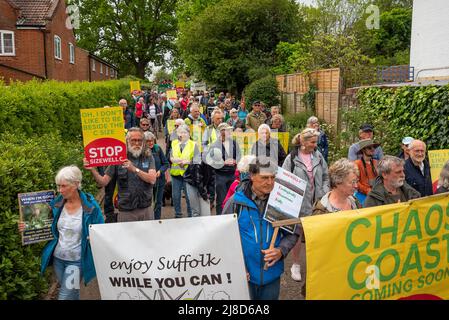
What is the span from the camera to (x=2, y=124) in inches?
319

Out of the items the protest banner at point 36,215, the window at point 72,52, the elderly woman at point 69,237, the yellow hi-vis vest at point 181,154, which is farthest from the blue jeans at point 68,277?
the window at point 72,52

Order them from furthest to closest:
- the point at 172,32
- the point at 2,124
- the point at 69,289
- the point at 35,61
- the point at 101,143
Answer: the point at 172,32, the point at 35,61, the point at 2,124, the point at 101,143, the point at 69,289

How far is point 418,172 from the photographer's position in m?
6.25

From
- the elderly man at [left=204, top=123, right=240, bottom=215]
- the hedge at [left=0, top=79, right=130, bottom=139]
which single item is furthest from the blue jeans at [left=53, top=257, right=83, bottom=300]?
the hedge at [left=0, top=79, right=130, bottom=139]

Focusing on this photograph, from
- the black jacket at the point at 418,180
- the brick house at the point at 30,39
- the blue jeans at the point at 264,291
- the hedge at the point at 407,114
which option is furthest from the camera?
the brick house at the point at 30,39

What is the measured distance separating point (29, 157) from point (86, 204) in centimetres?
184

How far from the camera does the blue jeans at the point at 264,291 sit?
408 cm

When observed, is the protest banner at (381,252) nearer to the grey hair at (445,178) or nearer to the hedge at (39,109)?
A: the grey hair at (445,178)

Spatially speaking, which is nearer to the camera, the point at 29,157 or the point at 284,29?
the point at 29,157

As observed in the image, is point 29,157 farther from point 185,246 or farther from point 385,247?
point 385,247

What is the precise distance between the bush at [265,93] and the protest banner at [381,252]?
832 inches

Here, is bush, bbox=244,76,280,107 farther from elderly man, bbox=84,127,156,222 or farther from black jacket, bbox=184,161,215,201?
elderly man, bbox=84,127,156,222

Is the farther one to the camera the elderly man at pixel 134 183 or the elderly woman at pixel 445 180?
the elderly man at pixel 134 183
